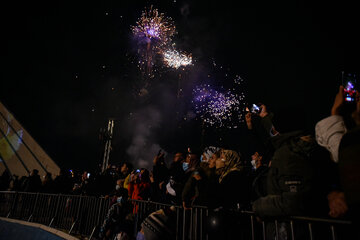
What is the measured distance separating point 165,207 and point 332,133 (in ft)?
10.6

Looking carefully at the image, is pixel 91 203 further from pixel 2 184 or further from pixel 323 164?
pixel 2 184

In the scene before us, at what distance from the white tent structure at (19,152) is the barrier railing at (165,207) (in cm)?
1829

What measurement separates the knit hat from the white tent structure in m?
28.3

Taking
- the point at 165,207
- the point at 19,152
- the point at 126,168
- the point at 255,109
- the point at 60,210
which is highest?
the point at 19,152

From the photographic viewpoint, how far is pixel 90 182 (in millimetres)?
8641

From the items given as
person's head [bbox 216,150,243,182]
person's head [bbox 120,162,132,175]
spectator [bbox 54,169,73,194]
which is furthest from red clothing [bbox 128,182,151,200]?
spectator [bbox 54,169,73,194]

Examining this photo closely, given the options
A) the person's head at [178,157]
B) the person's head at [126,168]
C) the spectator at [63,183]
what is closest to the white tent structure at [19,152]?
the spectator at [63,183]

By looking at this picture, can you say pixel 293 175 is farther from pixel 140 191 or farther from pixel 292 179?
pixel 140 191

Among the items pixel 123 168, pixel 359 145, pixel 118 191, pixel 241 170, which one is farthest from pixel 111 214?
pixel 359 145

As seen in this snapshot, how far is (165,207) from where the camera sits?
14.4 ft

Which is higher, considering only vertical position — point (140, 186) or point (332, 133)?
point (140, 186)

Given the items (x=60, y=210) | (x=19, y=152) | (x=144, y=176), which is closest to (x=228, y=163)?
(x=144, y=176)

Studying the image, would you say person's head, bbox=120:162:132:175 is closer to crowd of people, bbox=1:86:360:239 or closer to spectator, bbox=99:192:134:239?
spectator, bbox=99:192:134:239

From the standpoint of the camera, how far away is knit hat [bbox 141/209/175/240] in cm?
385
